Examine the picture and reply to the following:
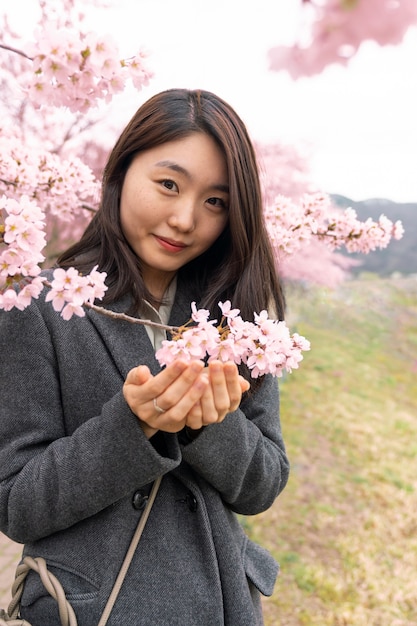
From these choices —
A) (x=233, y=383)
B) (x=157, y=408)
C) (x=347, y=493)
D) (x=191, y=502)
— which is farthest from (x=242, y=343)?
(x=347, y=493)

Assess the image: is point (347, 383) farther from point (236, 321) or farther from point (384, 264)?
point (236, 321)

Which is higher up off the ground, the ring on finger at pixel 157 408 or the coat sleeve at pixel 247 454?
the ring on finger at pixel 157 408

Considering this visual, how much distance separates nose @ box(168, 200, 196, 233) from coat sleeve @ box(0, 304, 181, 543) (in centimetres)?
31

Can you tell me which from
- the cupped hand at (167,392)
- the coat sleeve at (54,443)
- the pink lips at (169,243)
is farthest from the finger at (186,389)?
the pink lips at (169,243)

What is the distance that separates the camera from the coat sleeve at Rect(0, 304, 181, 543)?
1.00 metres

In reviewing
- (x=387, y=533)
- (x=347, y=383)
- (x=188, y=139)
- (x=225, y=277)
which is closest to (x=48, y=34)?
(x=188, y=139)

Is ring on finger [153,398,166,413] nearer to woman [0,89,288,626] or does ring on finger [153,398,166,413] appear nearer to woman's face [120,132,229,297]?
woman [0,89,288,626]

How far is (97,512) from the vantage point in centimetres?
107

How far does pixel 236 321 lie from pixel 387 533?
418 cm

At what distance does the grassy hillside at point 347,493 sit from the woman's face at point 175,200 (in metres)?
2.94

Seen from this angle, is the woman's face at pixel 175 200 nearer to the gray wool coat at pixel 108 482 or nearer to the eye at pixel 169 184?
the eye at pixel 169 184

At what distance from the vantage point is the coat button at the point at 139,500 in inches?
43.3

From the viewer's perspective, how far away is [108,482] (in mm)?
1013

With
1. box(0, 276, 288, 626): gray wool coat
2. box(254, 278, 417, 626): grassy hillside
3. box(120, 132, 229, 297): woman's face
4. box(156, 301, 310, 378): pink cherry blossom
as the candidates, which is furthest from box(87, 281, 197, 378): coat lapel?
box(254, 278, 417, 626): grassy hillside
